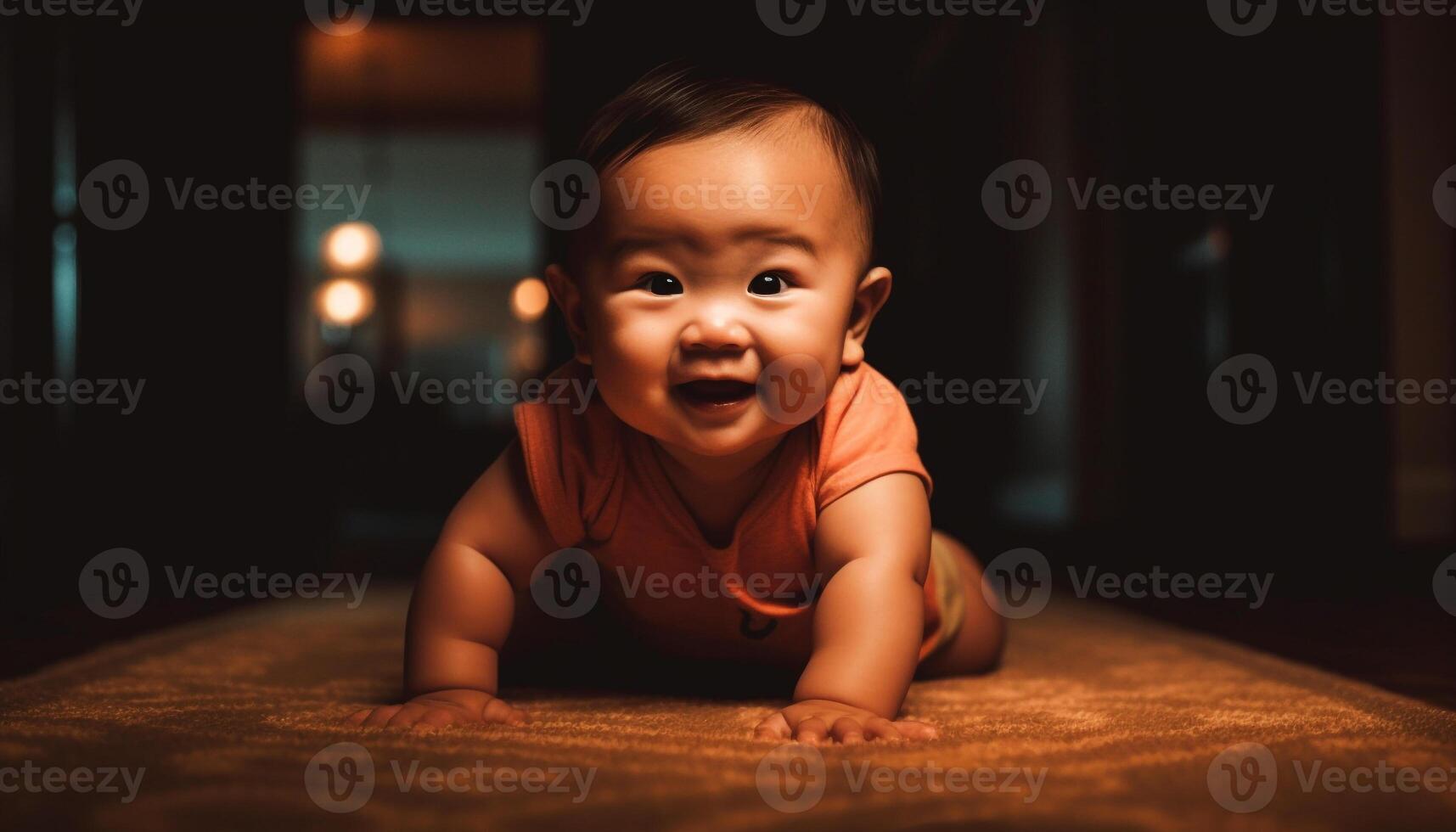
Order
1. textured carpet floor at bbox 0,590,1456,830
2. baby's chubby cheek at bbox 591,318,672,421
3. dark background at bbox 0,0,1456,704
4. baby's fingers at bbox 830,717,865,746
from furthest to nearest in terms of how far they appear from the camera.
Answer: dark background at bbox 0,0,1456,704 < baby's chubby cheek at bbox 591,318,672,421 < baby's fingers at bbox 830,717,865,746 < textured carpet floor at bbox 0,590,1456,830

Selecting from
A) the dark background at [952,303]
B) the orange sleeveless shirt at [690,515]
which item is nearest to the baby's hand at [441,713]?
the orange sleeveless shirt at [690,515]

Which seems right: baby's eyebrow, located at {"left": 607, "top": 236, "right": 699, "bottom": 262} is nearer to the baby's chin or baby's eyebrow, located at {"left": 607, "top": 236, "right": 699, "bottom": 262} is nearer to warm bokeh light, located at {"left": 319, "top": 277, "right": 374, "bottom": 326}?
the baby's chin

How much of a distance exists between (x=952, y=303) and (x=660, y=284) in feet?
9.82

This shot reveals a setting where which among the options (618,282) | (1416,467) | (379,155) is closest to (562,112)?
(618,282)

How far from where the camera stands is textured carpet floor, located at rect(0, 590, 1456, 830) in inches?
→ 20.7

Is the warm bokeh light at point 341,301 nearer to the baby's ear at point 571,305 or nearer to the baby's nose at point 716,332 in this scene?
the baby's ear at point 571,305

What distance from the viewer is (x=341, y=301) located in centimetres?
552

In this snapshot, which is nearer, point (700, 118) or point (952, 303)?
point (700, 118)

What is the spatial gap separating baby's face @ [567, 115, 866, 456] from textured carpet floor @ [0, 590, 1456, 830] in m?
0.24

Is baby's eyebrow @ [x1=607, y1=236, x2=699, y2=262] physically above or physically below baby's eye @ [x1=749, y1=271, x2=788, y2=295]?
above

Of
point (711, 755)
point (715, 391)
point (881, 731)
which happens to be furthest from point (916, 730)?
point (715, 391)

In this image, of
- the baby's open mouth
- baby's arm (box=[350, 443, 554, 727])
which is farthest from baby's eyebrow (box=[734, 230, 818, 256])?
baby's arm (box=[350, 443, 554, 727])

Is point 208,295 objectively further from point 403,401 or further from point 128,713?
point 403,401

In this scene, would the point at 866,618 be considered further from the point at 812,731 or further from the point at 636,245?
the point at 636,245
